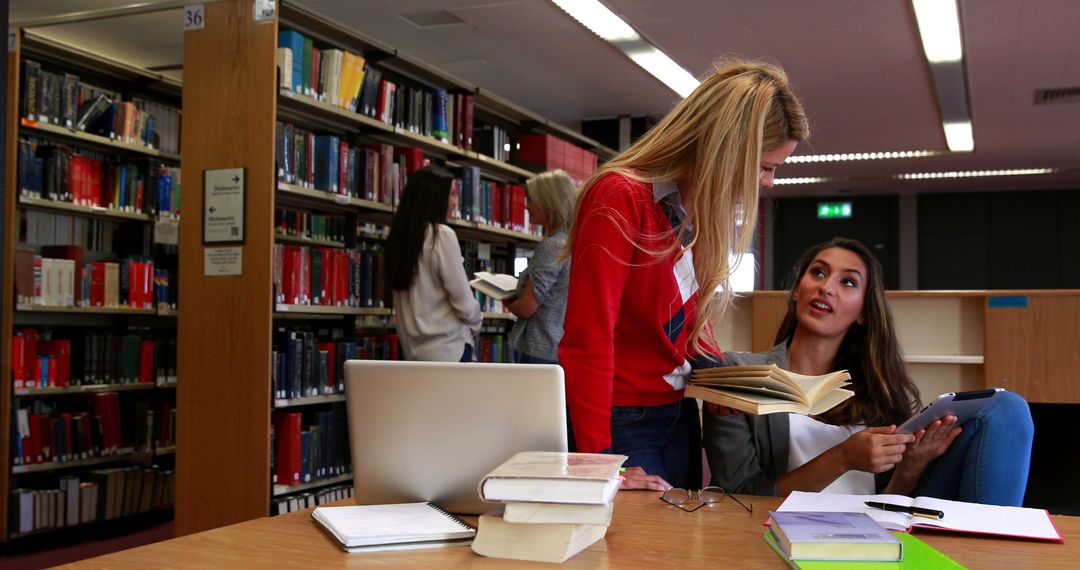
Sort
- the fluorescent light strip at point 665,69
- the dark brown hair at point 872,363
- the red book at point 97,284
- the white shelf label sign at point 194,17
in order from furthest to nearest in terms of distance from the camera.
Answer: the fluorescent light strip at point 665,69 → the red book at point 97,284 → the white shelf label sign at point 194,17 → the dark brown hair at point 872,363

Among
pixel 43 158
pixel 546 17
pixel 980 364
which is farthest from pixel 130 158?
pixel 980 364

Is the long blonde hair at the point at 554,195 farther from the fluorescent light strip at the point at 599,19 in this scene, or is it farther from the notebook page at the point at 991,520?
the notebook page at the point at 991,520

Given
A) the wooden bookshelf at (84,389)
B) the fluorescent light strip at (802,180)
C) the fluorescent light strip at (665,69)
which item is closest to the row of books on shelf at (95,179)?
the wooden bookshelf at (84,389)

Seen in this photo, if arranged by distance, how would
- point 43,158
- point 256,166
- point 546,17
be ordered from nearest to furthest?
point 256,166
point 43,158
point 546,17

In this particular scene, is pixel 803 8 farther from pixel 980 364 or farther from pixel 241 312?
pixel 241 312

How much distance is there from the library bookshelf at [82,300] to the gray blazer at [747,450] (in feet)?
11.0

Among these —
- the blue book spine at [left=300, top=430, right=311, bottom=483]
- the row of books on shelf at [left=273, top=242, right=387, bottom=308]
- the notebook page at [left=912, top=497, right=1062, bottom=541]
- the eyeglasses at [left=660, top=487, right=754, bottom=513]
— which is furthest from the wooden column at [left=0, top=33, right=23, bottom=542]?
the notebook page at [left=912, top=497, right=1062, bottom=541]

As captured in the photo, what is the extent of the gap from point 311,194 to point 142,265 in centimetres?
140

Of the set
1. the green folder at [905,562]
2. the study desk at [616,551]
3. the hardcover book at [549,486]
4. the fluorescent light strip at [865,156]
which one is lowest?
the study desk at [616,551]

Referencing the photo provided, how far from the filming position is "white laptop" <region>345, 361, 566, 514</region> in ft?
4.29

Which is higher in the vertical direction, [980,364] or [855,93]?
[855,93]

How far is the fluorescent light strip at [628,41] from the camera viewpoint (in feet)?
18.6

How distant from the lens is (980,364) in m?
4.04

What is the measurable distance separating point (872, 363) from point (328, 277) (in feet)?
8.36
